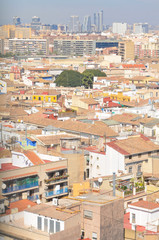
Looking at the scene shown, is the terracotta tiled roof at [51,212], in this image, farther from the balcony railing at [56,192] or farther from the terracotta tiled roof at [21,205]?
the balcony railing at [56,192]

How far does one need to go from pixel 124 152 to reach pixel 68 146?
74cm

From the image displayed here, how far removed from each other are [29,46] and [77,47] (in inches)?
132

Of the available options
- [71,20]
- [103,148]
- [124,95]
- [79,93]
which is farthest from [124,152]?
[71,20]

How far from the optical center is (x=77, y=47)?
38906 millimetres

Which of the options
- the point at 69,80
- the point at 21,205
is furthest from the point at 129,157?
the point at 69,80

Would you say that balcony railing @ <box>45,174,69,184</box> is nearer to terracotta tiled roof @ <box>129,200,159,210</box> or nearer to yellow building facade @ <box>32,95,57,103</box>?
terracotta tiled roof @ <box>129,200,159,210</box>

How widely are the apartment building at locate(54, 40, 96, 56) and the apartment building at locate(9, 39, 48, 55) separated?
128 cm

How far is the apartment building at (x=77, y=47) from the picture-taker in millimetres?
38831

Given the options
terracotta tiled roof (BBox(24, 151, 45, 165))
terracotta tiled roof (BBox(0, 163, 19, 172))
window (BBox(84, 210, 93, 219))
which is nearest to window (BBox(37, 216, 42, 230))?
window (BBox(84, 210, 93, 219))

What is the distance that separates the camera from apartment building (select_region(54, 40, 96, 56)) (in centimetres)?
3883

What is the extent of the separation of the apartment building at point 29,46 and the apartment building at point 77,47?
1.28 metres

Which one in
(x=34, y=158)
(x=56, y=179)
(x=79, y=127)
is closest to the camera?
(x=56, y=179)

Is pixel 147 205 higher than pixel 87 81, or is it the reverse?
pixel 147 205

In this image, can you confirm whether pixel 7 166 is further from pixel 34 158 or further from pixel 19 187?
pixel 19 187
